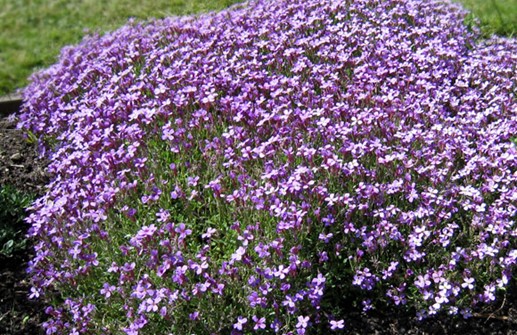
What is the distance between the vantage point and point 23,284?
3.77 m

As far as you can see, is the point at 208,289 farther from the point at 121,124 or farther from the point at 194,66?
the point at 194,66

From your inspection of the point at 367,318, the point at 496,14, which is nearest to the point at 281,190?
the point at 367,318

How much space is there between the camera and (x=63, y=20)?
8016mm

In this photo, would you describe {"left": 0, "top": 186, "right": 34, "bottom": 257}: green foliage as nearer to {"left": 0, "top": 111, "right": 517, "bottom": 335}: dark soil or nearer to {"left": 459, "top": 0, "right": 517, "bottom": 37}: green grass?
{"left": 0, "top": 111, "right": 517, "bottom": 335}: dark soil

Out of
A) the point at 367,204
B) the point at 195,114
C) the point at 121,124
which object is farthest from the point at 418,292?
the point at 121,124

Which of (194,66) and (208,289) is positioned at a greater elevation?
(194,66)

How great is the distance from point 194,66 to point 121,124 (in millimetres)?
756

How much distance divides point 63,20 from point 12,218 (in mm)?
4549

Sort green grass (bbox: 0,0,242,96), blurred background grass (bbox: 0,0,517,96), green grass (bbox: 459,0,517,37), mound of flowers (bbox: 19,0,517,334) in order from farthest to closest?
green grass (bbox: 0,0,242,96), blurred background grass (bbox: 0,0,517,96), green grass (bbox: 459,0,517,37), mound of flowers (bbox: 19,0,517,334)

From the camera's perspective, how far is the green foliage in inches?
156

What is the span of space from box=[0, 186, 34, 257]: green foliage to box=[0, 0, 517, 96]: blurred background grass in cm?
265

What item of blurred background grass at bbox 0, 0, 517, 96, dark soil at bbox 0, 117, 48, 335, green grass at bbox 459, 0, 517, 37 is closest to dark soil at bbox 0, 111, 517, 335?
dark soil at bbox 0, 117, 48, 335

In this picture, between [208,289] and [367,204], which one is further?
[367,204]

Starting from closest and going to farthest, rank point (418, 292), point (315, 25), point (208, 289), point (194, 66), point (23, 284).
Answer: point (208, 289) → point (418, 292) → point (23, 284) → point (194, 66) → point (315, 25)
